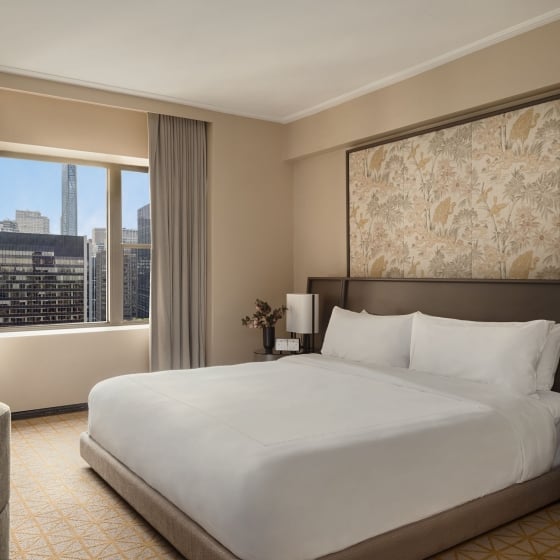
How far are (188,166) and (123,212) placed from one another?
32.1 inches

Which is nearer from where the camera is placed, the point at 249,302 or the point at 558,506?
the point at 558,506

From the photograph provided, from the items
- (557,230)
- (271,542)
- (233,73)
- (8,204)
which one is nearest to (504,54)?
(557,230)

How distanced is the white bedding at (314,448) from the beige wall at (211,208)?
158 centimetres

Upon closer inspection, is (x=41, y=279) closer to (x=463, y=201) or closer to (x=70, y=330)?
(x=70, y=330)

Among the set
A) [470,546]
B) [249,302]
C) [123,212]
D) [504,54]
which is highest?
[504,54]

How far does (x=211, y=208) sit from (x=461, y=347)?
2.65 meters

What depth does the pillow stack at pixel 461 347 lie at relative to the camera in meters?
3.04

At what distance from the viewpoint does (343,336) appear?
420 centimetres

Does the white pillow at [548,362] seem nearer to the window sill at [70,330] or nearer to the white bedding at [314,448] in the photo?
the white bedding at [314,448]

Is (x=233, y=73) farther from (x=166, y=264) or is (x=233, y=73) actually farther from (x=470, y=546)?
(x=470, y=546)

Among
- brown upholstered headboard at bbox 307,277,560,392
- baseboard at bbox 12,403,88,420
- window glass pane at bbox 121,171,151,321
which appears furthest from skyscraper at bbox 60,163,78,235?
brown upholstered headboard at bbox 307,277,560,392

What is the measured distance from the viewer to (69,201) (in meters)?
5.16

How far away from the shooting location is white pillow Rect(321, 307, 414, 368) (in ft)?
12.5

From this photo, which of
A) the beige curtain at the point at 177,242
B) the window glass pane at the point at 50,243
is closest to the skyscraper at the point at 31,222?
the window glass pane at the point at 50,243
